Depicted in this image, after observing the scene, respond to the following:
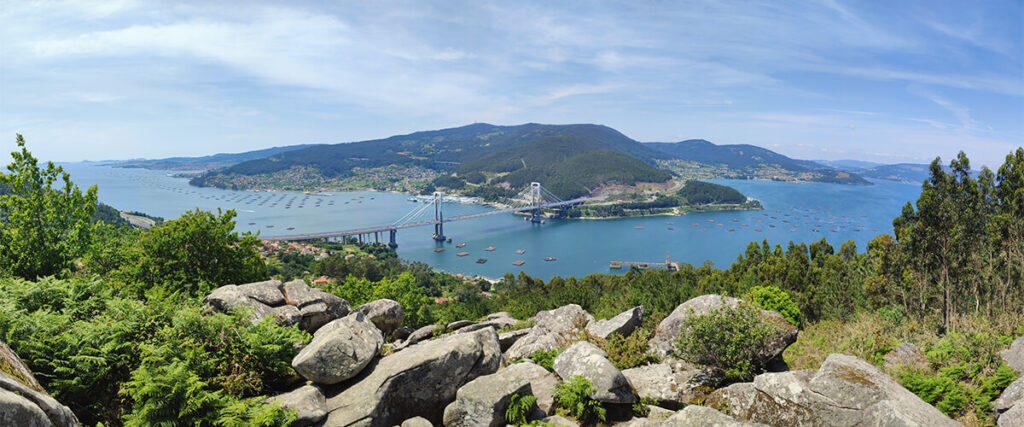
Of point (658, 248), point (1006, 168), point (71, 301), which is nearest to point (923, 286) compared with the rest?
point (1006, 168)

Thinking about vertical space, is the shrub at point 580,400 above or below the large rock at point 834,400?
below

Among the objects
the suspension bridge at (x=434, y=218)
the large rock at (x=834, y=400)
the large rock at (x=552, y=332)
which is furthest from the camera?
the suspension bridge at (x=434, y=218)

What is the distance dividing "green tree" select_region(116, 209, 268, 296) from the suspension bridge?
6184 cm

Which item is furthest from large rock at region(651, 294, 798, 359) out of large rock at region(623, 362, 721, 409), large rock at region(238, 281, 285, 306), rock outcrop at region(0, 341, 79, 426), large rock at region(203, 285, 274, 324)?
rock outcrop at region(0, 341, 79, 426)

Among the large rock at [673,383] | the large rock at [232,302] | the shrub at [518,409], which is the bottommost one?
the large rock at [673,383]

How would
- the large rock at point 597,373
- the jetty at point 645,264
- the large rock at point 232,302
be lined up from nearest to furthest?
the large rock at point 597,373
the large rock at point 232,302
the jetty at point 645,264

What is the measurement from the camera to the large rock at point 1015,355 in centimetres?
600

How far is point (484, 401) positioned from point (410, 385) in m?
1.00

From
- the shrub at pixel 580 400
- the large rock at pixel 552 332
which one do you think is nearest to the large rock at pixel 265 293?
the large rock at pixel 552 332

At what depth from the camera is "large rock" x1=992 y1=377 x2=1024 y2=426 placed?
4.85m

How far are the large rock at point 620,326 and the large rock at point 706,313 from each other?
1.77ft

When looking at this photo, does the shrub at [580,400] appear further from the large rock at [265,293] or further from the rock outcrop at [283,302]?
the large rock at [265,293]

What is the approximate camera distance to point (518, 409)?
18.0ft

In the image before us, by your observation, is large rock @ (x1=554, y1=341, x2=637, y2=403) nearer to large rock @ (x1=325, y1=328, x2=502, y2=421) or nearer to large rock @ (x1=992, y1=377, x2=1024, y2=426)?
large rock @ (x1=325, y1=328, x2=502, y2=421)
